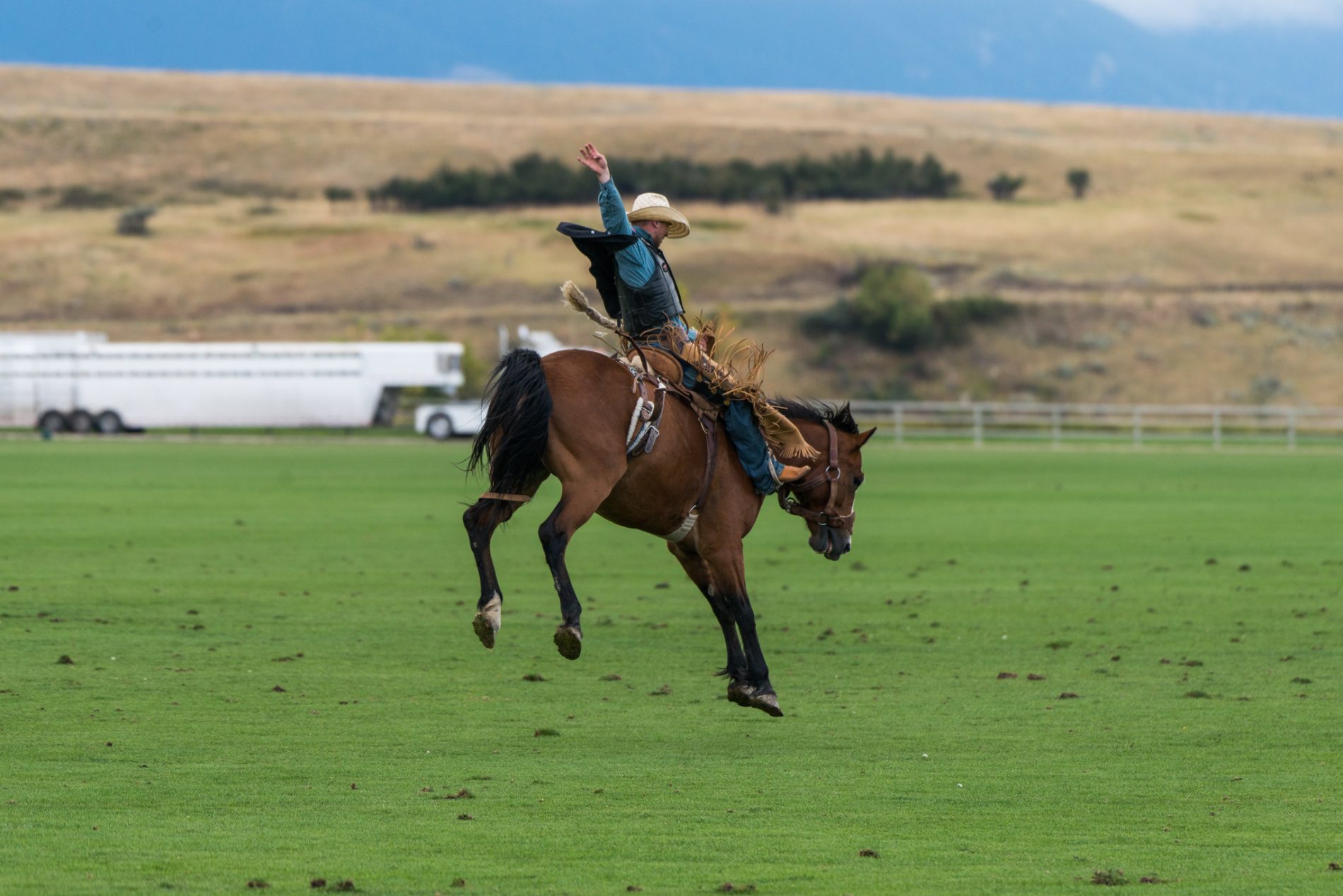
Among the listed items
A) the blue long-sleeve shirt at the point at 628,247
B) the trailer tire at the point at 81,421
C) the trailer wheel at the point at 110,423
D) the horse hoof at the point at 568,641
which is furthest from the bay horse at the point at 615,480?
the trailer tire at the point at 81,421

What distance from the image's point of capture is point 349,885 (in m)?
6.62

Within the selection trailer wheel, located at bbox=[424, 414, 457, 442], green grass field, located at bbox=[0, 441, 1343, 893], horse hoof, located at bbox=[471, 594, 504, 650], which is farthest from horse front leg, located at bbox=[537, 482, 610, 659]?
trailer wheel, located at bbox=[424, 414, 457, 442]

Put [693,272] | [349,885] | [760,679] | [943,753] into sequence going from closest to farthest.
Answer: [349,885], [943,753], [760,679], [693,272]

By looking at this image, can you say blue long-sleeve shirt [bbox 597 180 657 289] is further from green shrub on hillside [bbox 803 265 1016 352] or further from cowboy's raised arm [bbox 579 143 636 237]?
green shrub on hillside [bbox 803 265 1016 352]

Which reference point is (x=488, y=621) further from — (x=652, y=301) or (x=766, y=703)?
(x=652, y=301)

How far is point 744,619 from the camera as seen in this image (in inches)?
407

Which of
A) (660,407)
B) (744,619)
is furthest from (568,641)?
(744,619)

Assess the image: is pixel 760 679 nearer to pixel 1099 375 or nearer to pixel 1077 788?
pixel 1077 788

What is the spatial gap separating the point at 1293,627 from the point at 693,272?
78236 mm

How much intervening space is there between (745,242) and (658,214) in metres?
89.0

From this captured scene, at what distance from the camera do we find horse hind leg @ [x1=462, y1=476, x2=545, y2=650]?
29.3 feet

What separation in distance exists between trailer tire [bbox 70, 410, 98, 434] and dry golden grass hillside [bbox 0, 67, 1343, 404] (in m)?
20.2

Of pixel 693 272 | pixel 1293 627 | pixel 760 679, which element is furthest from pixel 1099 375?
pixel 760 679

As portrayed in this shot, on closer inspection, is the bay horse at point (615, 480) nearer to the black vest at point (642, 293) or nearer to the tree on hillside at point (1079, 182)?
the black vest at point (642, 293)
